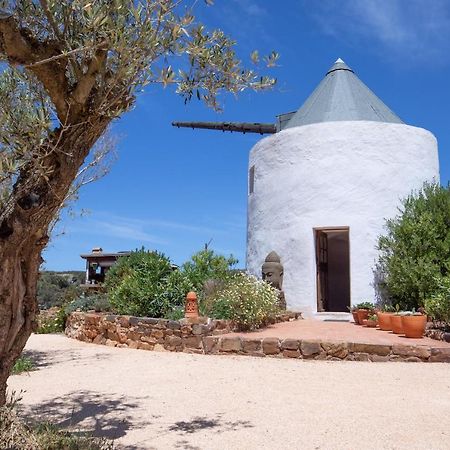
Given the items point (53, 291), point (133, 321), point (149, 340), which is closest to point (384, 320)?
point (149, 340)

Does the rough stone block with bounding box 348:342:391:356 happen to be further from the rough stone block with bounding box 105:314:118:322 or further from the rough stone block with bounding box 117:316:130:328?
the rough stone block with bounding box 105:314:118:322

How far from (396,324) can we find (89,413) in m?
6.88

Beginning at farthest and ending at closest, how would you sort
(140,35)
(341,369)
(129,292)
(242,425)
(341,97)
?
(341,97) → (129,292) → (341,369) → (242,425) → (140,35)

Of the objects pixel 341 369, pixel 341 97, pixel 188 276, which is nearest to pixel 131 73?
pixel 341 369

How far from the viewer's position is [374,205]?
13.3m

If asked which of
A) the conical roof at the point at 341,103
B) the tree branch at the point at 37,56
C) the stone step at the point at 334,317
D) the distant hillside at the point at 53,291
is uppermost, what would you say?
the conical roof at the point at 341,103

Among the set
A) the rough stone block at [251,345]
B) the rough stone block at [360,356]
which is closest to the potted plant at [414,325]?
the rough stone block at [360,356]

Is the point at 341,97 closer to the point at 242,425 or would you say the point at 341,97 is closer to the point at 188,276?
the point at 188,276

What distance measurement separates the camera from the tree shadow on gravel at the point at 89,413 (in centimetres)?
487

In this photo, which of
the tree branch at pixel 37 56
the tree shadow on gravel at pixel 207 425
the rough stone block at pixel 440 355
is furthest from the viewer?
the rough stone block at pixel 440 355

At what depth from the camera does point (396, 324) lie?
1016 cm

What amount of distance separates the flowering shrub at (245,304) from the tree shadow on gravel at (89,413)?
4.42 meters

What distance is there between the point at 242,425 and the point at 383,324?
6.87 metres

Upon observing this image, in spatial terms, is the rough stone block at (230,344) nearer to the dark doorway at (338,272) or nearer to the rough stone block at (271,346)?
the rough stone block at (271,346)
